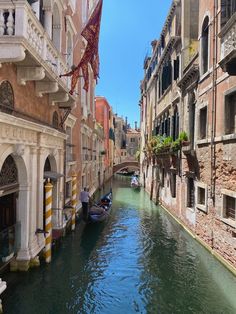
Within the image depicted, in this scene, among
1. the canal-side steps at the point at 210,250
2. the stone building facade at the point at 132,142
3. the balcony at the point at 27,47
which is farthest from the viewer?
the stone building facade at the point at 132,142

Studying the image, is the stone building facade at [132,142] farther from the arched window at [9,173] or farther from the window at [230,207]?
the arched window at [9,173]

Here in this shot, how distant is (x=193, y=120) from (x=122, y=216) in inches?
215

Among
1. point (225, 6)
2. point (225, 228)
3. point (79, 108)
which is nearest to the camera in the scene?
point (225, 228)

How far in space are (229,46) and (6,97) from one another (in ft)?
13.9

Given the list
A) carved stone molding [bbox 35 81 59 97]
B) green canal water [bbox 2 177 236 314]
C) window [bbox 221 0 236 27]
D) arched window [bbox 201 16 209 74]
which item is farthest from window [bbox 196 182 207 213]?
carved stone molding [bbox 35 81 59 97]

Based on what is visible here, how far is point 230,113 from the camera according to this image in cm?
796

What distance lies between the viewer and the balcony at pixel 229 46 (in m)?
6.19

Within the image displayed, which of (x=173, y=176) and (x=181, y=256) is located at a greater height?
(x=173, y=176)

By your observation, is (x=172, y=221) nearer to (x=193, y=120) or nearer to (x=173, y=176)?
(x=173, y=176)

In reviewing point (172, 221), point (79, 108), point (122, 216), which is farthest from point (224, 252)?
point (79, 108)

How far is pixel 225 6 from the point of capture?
841cm

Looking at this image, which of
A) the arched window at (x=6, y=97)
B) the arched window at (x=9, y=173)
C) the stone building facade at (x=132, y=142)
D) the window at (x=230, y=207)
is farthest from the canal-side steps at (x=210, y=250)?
the stone building facade at (x=132, y=142)

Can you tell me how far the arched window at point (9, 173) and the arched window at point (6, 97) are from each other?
43.6 inches

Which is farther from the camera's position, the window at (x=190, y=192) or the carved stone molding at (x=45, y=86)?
the window at (x=190, y=192)
